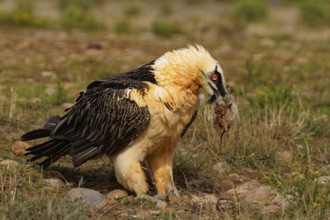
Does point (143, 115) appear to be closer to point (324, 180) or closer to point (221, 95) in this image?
point (221, 95)

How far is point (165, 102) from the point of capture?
5.88 meters

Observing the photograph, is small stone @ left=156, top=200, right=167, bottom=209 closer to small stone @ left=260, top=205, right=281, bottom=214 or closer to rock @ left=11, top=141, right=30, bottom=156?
small stone @ left=260, top=205, right=281, bottom=214

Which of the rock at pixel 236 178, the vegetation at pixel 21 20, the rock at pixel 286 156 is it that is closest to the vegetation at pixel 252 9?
the vegetation at pixel 21 20

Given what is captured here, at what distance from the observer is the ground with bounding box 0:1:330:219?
559cm

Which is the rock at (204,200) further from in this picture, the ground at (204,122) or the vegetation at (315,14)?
the vegetation at (315,14)

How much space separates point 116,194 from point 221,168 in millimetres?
1482

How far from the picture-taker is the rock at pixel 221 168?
23.7 feet

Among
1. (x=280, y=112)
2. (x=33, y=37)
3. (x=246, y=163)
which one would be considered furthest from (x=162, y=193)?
(x=33, y=37)

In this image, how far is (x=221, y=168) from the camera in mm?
7285

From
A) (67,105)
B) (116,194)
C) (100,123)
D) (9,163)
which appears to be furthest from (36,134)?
(67,105)

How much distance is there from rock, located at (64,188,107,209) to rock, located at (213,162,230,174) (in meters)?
1.53

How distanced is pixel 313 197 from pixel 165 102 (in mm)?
1374

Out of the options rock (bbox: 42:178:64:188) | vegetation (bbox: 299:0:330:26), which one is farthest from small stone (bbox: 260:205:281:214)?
vegetation (bbox: 299:0:330:26)

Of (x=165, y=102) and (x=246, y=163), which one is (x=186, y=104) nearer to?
(x=165, y=102)
